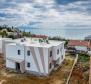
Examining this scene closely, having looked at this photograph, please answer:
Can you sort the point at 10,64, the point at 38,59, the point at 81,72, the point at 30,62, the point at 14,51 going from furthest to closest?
the point at 10,64 → the point at 14,51 → the point at 81,72 → the point at 30,62 → the point at 38,59

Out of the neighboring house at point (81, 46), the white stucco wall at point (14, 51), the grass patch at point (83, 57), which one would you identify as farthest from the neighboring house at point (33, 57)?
the neighboring house at point (81, 46)

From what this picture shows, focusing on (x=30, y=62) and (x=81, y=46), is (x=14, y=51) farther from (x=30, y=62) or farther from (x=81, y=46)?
(x=81, y=46)

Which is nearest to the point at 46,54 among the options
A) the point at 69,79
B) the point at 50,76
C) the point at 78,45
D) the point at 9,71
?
the point at 50,76

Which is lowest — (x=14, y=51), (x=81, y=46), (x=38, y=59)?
(x=81, y=46)

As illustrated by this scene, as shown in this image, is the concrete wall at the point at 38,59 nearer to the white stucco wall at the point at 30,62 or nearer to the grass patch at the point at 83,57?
the white stucco wall at the point at 30,62

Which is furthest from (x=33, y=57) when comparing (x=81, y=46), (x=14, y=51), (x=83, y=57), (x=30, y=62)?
(x=81, y=46)

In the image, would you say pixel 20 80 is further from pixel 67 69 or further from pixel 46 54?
pixel 67 69
